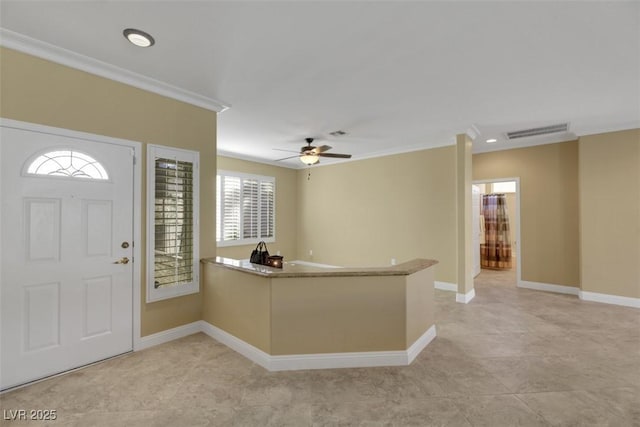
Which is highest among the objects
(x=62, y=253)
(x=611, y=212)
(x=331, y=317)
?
(x=611, y=212)

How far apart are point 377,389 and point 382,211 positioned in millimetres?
4302

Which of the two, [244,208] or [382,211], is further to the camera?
[244,208]

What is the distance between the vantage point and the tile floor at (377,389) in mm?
1967

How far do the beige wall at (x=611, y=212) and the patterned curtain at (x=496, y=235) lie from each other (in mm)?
2653

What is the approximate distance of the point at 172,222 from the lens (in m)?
3.15

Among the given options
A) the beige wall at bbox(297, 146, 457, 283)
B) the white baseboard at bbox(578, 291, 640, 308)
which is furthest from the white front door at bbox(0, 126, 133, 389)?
the white baseboard at bbox(578, 291, 640, 308)

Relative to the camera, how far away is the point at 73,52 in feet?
7.91

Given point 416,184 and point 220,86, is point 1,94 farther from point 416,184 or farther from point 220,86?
point 416,184

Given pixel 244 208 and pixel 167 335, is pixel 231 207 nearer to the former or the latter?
pixel 244 208

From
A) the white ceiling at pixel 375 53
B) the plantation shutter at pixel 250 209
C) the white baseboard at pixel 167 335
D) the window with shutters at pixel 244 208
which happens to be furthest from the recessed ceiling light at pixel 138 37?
the plantation shutter at pixel 250 209

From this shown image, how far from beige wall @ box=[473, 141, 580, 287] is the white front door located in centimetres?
635

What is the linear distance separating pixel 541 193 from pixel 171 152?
6125 millimetres

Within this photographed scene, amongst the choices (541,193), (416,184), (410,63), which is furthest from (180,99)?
(541,193)

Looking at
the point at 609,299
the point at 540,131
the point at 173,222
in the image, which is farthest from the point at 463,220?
the point at 173,222
